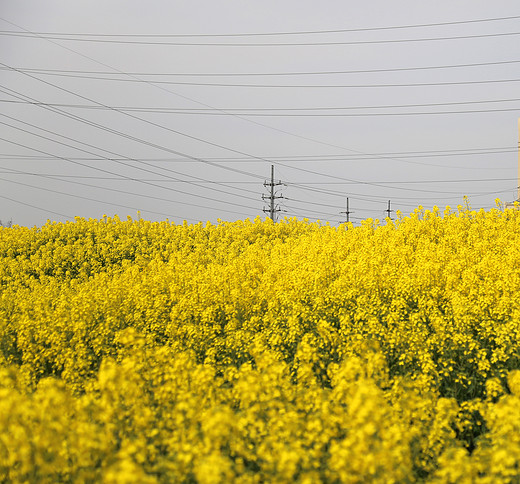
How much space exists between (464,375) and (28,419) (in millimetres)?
5550

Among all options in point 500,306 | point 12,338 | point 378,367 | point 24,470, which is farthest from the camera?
point 12,338

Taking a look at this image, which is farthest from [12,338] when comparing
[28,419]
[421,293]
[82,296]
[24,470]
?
[421,293]

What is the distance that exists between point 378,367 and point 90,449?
3.16 meters

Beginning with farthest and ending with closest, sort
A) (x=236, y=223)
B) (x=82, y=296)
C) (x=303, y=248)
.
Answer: (x=236, y=223) → (x=303, y=248) → (x=82, y=296)

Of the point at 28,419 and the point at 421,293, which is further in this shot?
the point at 421,293

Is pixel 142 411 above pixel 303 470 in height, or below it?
above

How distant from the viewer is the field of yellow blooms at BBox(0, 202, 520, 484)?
12.8 feet

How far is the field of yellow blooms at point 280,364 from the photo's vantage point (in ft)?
12.8

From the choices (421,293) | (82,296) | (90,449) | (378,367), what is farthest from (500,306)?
(82,296)

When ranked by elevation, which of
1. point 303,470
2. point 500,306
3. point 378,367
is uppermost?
point 500,306

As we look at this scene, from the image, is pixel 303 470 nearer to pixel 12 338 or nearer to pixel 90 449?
pixel 90 449

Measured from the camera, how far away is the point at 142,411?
4.59 m

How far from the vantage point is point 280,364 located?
5.61 metres

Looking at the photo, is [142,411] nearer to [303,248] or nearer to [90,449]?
[90,449]
